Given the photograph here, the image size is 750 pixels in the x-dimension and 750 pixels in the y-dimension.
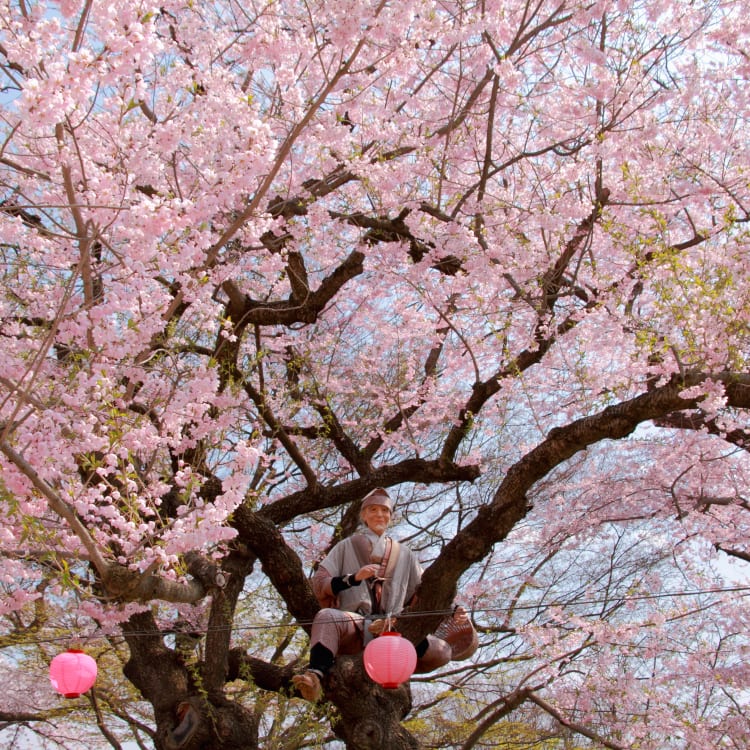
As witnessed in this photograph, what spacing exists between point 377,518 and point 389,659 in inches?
47.0

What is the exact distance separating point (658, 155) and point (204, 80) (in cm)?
302

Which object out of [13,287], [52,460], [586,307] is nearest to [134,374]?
[52,460]

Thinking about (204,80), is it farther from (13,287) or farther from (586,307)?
(586,307)

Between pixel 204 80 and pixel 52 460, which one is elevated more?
pixel 204 80

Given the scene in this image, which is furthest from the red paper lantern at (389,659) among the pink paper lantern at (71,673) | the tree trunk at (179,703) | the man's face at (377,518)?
the tree trunk at (179,703)

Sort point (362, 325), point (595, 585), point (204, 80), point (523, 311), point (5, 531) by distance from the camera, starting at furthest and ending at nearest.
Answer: point (595, 585), point (362, 325), point (523, 311), point (204, 80), point (5, 531)

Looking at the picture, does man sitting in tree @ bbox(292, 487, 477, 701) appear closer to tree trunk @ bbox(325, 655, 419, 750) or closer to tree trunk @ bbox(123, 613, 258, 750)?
tree trunk @ bbox(325, 655, 419, 750)

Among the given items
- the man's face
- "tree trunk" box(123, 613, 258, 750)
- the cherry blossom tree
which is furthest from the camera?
the man's face

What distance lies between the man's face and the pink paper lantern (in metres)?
1.68

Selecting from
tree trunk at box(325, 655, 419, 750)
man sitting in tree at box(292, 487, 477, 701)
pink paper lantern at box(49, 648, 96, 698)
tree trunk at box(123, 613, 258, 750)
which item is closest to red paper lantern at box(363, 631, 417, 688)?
man sitting in tree at box(292, 487, 477, 701)

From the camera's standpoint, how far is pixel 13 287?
476 cm

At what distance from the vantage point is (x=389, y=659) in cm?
346

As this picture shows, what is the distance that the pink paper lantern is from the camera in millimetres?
3510

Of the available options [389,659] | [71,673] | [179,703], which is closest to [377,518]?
[389,659]
